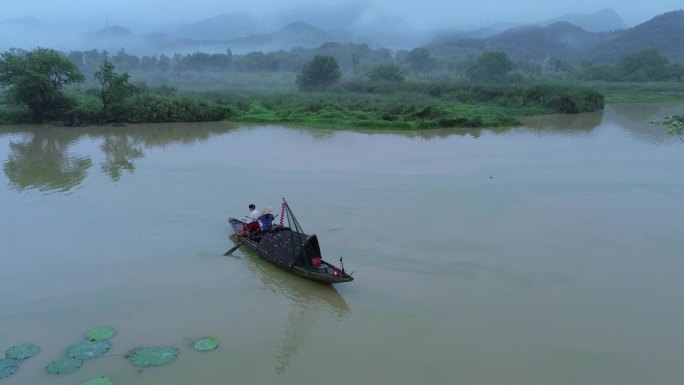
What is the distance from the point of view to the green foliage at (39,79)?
25.5 meters

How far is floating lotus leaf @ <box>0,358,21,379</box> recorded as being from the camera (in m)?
6.02

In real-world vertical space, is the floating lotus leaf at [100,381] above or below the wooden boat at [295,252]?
below

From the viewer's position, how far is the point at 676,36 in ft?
346

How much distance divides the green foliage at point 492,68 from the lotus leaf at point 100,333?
5754 cm

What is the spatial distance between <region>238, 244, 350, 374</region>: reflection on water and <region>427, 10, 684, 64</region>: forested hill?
339 ft

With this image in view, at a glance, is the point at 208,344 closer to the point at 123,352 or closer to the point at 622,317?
the point at 123,352

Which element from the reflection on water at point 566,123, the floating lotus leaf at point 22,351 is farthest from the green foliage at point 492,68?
the floating lotus leaf at point 22,351

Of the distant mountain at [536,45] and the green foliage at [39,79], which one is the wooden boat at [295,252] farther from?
the distant mountain at [536,45]

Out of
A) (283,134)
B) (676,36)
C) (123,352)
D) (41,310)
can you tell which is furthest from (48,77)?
(676,36)

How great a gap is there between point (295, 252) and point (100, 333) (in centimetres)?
313

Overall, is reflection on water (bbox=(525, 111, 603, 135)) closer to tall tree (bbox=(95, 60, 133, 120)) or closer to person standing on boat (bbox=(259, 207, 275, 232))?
person standing on boat (bbox=(259, 207, 275, 232))

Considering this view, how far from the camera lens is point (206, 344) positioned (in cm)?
671

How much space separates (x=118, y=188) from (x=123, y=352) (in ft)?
28.3

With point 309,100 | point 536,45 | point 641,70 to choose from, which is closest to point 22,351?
point 309,100
